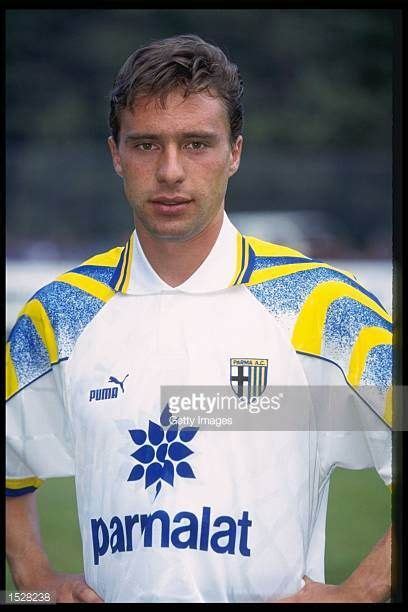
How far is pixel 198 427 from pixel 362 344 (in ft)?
1.40

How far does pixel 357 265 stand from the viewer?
16.3 feet

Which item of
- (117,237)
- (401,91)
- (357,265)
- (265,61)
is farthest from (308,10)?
(117,237)

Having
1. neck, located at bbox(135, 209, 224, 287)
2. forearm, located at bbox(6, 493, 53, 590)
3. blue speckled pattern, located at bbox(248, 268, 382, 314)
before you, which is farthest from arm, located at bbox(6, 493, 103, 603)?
blue speckled pattern, located at bbox(248, 268, 382, 314)

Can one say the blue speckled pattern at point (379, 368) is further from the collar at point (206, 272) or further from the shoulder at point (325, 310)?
the collar at point (206, 272)

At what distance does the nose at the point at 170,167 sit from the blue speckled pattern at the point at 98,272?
0.31 metres

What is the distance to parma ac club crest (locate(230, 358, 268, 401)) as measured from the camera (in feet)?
7.25

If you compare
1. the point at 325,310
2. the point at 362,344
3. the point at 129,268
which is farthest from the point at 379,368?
the point at 129,268

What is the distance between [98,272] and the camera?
Result: 2.36 m

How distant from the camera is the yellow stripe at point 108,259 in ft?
7.79

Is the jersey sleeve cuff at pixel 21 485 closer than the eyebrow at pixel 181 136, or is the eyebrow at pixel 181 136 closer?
the eyebrow at pixel 181 136

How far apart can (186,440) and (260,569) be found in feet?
1.11

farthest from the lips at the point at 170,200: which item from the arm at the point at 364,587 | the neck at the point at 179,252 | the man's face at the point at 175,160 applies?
the arm at the point at 364,587

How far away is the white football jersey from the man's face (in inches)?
4.8

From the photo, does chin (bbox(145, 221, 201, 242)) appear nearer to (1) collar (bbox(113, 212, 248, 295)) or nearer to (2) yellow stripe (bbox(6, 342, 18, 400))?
(1) collar (bbox(113, 212, 248, 295))
